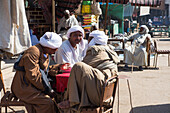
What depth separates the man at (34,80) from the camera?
3201 millimetres

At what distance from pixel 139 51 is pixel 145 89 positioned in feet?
8.77

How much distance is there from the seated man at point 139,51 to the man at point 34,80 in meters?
5.55

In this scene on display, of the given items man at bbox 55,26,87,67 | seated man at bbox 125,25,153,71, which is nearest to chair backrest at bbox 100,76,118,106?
man at bbox 55,26,87,67

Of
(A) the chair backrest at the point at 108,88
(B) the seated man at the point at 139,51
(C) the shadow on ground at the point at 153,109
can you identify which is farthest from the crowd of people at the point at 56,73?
(B) the seated man at the point at 139,51

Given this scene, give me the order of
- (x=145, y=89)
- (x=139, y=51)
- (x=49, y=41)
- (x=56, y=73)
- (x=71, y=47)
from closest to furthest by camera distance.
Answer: (x=49, y=41) < (x=56, y=73) < (x=71, y=47) < (x=145, y=89) < (x=139, y=51)

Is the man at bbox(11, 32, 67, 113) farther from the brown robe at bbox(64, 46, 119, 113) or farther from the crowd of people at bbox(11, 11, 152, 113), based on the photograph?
the brown robe at bbox(64, 46, 119, 113)

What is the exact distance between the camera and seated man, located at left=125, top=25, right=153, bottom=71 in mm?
8555

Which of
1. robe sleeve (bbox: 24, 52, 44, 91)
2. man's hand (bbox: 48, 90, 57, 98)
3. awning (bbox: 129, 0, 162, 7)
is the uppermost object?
awning (bbox: 129, 0, 162, 7)

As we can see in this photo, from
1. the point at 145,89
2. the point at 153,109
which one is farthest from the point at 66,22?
the point at 153,109

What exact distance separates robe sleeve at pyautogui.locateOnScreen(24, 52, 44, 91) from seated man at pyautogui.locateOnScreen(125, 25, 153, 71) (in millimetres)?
5755

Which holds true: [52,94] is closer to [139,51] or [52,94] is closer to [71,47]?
[71,47]

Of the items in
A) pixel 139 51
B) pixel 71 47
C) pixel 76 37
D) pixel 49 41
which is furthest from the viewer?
pixel 139 51

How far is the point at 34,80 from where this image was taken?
3.23 metres

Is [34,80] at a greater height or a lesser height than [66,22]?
lesser
